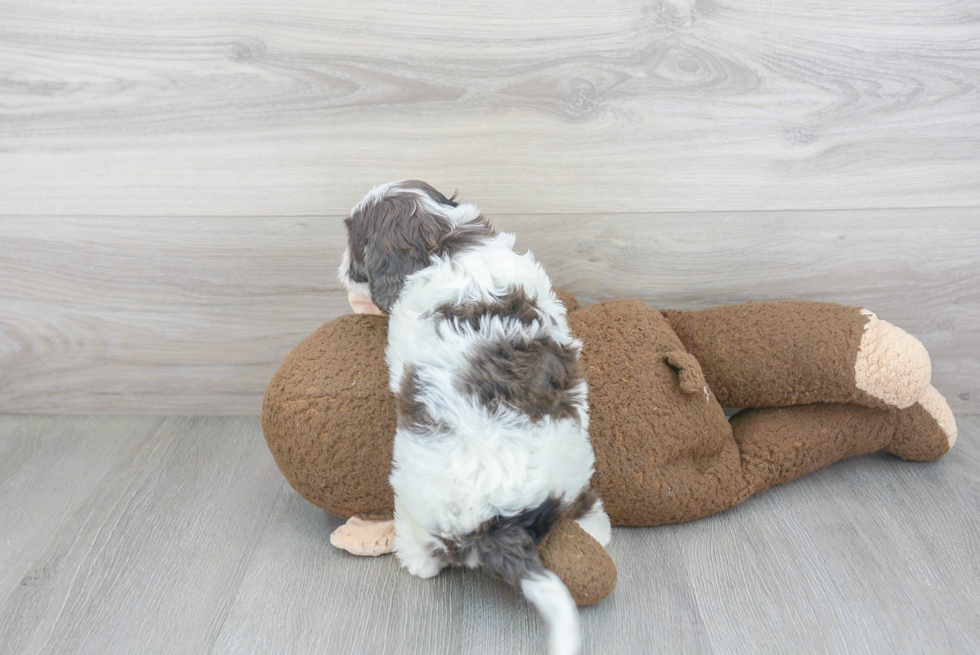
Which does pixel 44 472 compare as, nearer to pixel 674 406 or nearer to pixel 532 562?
pixel 532 562

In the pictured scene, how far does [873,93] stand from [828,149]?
11 centimetres

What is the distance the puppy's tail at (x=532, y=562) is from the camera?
787 millimetres

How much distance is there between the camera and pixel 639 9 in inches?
45.7

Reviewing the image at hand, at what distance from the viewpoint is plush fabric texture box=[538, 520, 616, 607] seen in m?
0.88

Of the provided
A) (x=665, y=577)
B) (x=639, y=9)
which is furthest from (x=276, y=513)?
(x=639, y=9)

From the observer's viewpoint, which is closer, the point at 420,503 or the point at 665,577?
the point at 420,503

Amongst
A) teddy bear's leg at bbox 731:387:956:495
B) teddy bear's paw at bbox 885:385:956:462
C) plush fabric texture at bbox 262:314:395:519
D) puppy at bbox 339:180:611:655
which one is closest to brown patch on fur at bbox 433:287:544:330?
puppy at bbox 339:180:611:655

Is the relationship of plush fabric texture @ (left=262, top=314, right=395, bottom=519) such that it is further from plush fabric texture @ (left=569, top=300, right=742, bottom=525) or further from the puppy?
plush fabric texture @ (left=569, top=300, right=742, bottom=525)

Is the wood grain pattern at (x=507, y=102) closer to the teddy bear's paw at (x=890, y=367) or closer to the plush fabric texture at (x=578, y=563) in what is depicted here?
the teddy bear's paw at (x=890, y=367)

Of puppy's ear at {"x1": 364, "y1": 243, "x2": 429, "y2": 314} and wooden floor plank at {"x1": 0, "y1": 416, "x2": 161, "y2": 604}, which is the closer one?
puppy's ear at {"x1": 364, "y1": 243, "x2": 429, "y2": 314}

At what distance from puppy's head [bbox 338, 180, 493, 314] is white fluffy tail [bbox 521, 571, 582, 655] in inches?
15.7

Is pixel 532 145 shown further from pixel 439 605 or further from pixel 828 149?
pixel 439 605

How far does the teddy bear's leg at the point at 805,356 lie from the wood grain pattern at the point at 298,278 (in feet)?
0.54

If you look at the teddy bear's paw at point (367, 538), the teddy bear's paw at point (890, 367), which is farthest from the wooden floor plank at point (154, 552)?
the teddy bear's paw at point (890, 367)
